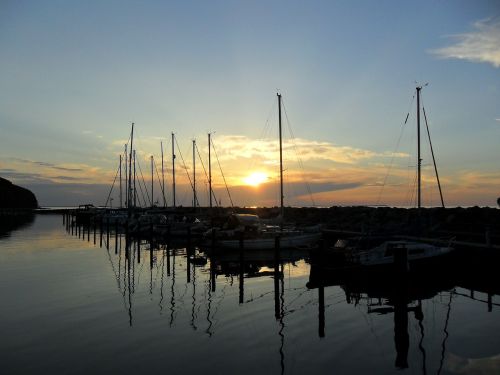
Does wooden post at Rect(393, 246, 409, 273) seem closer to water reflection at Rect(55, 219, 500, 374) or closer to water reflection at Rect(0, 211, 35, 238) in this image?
water reflection at Rect(55, 219, 500, 374)

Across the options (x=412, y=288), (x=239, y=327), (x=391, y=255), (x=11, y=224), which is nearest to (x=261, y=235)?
(x=391, y=255)

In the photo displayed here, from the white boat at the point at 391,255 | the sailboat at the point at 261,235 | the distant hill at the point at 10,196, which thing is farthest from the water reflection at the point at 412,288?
the distant hill at the point at 10,196

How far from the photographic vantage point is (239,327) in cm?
1548

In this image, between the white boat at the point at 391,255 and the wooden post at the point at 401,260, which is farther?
the white boat at the point at 391,255

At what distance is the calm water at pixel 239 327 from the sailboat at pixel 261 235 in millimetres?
10825

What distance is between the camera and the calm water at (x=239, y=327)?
1198 centimetres

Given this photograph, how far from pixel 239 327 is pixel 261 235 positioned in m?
22.3

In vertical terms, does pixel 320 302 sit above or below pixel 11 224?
below

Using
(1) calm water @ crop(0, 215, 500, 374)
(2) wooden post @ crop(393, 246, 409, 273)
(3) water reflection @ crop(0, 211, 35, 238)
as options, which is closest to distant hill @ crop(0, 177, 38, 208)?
(3) water reflection @ crop(0, 211, 35, 238)

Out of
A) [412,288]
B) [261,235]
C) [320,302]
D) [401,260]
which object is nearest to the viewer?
[401,260]

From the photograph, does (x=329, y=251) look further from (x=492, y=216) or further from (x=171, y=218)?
(x=171, y=218)

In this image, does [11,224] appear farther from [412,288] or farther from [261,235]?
[412,288]

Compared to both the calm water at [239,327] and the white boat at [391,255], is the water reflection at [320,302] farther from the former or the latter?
the white boat at [391,255]

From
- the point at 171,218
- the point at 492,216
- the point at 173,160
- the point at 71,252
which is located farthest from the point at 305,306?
the point at 173,160
